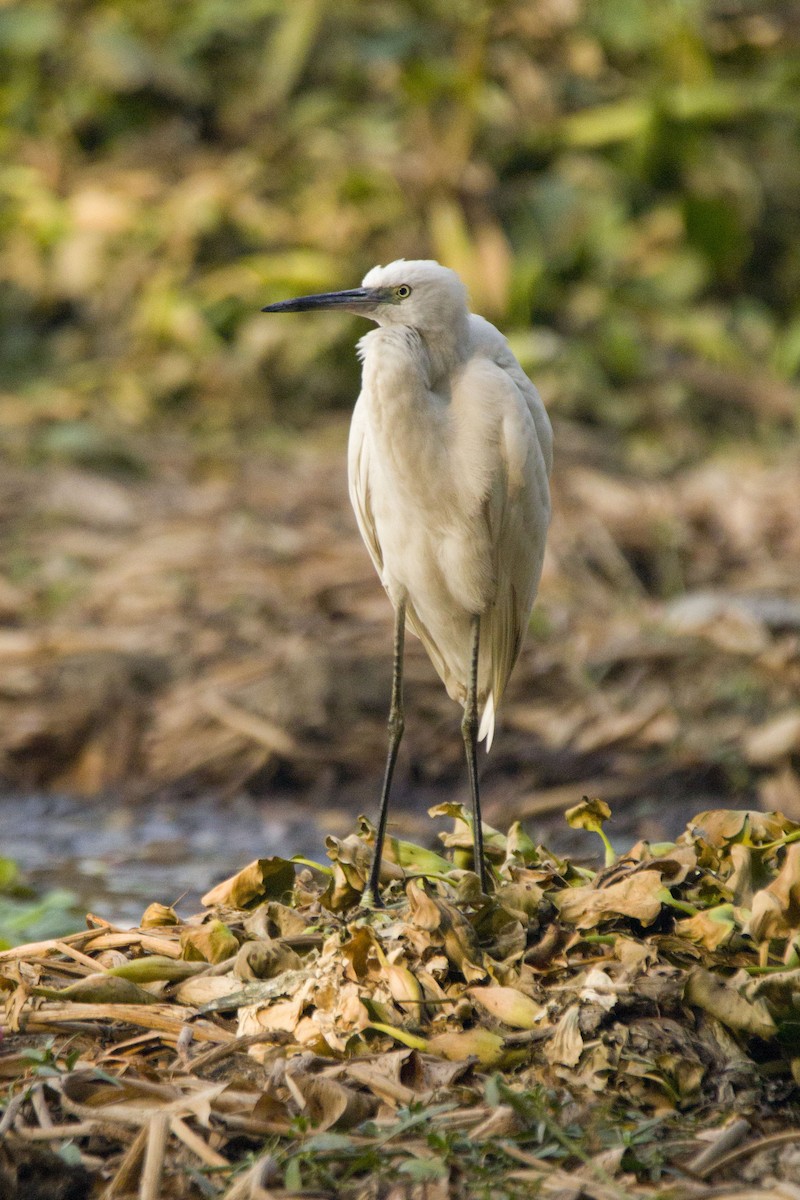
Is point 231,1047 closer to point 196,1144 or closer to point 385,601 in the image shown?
point 196,1144

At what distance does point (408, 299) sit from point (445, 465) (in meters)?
0.33

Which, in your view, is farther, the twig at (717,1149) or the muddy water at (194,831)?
the muddy water at (194,831)

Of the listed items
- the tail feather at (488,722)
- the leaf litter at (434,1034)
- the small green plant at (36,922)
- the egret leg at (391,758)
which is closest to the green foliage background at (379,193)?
the tail feather at (488,722)

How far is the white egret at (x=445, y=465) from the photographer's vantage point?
2.78 metres

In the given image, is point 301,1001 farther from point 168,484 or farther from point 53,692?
point 168,484

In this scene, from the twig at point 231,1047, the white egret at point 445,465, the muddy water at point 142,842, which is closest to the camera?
the twig at point 231,1047

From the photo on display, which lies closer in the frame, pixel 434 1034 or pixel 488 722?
pixel 434 1034

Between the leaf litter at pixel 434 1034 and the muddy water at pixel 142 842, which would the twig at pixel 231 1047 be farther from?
the muddy water at pixel 142 842

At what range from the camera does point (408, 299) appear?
2789 mm

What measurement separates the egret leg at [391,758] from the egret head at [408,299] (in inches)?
25.1

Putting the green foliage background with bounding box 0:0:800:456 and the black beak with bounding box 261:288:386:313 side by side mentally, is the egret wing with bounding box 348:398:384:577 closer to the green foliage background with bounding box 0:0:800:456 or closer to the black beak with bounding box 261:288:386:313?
the black beak with bounding box 261:288:386:313

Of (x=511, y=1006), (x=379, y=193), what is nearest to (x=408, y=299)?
(x=511, y=1006)

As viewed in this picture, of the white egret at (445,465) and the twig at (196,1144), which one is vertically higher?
the white egret at (445,465)

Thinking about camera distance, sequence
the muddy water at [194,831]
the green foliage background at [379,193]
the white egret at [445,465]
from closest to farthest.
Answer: the white egret at [445,465] < the muddy water at [194,831] < the green foliage background at [379,193]
